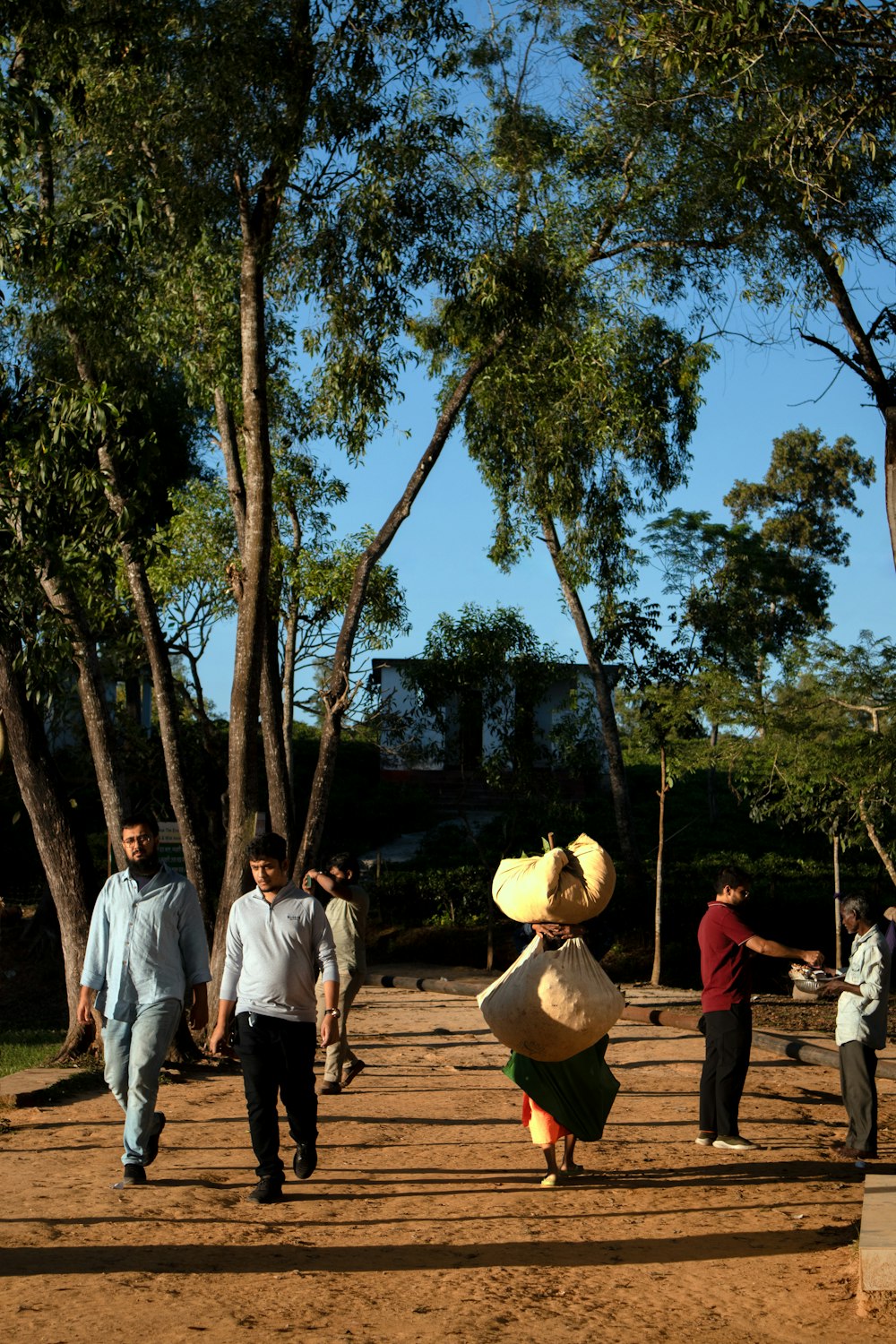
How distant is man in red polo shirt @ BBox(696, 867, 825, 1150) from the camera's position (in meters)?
8.23

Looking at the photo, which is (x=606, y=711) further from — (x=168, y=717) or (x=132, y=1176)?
(x=132, y=1176)

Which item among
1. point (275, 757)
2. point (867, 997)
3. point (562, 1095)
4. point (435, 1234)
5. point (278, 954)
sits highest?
point (275, 757)

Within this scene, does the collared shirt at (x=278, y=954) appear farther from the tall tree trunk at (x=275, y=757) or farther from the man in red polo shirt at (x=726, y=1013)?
the tall tree trunk at (x=275, y=757)

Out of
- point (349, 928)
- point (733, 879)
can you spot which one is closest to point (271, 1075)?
point (733, 879)

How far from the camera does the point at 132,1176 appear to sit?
6949 mm

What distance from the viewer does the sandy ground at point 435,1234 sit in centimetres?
505

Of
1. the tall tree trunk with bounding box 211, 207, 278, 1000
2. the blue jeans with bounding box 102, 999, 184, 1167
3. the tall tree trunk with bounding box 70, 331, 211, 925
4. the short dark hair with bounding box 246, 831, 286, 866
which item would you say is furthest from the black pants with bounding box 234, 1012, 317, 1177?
the tall tree trunk with bounding box 70, 331, 211, 925

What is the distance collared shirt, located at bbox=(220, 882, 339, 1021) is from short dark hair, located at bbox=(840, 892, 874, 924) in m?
3.28

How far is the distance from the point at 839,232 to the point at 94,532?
24.5 feet

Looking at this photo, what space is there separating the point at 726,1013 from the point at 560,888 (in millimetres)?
1694

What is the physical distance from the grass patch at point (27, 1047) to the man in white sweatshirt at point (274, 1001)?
608 cm

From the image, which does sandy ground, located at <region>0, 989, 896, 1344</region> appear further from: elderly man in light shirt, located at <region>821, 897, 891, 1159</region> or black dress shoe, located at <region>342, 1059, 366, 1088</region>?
black dress shoe, located at <region>342, 1059, 366, 1088</region>

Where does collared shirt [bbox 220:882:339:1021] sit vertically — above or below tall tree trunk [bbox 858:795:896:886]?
below

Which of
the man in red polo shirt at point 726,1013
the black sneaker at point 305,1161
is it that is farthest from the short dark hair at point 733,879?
the black sneaker at point 305,1161
